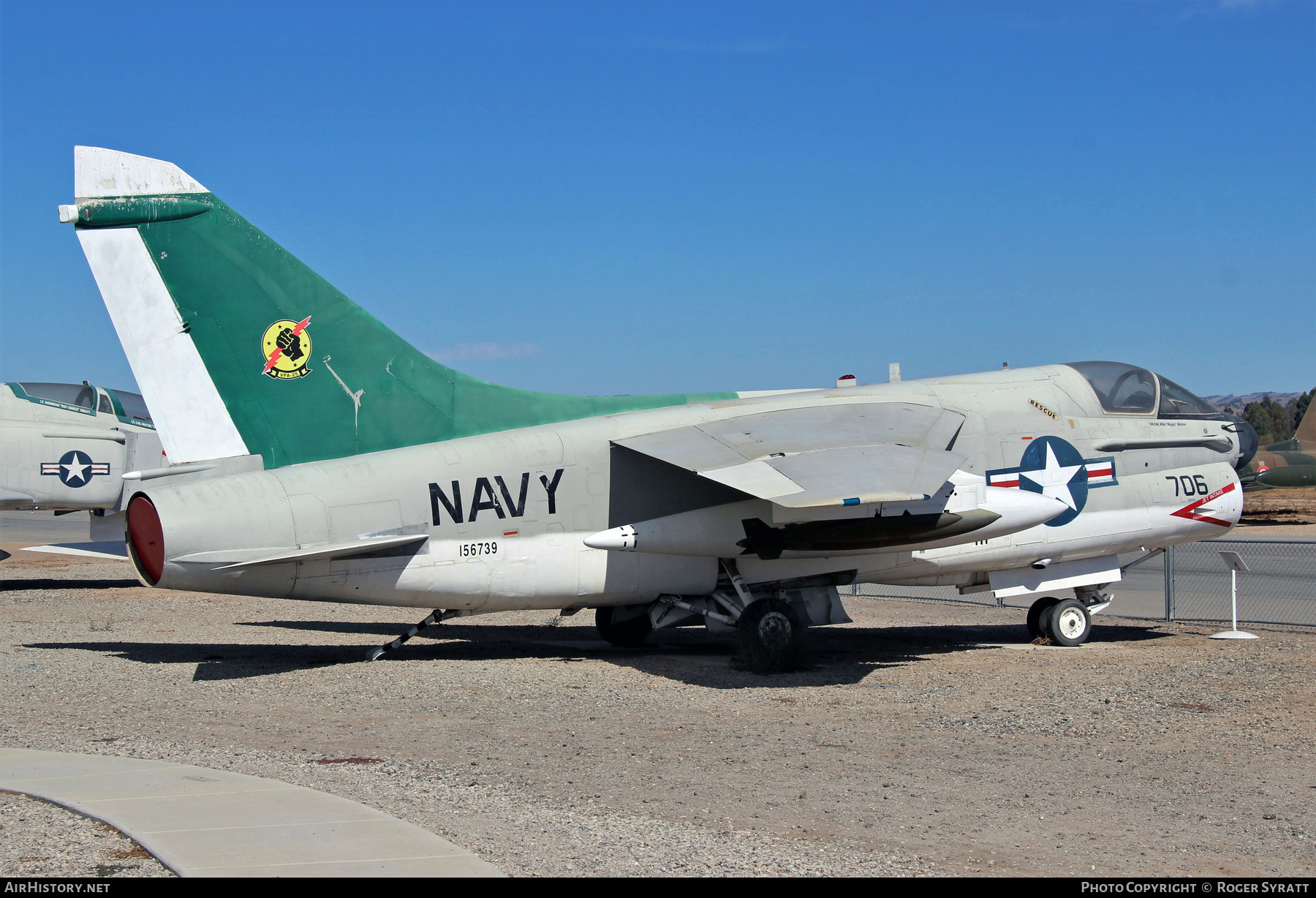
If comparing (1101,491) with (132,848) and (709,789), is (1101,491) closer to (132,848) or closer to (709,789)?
(709,789)

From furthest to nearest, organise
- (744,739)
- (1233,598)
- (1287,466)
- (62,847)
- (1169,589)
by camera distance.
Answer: (1287,466), (1169,589), (1233,598), (744,739), (62,847)

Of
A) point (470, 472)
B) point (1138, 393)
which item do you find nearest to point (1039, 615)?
point (1138, 393)

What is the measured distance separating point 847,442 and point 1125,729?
12.3 ft

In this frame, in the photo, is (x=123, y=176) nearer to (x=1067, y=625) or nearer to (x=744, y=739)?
(x=744, y=739)

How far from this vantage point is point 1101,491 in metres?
13.4

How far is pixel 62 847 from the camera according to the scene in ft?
17.0

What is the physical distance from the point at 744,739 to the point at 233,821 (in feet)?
13.2

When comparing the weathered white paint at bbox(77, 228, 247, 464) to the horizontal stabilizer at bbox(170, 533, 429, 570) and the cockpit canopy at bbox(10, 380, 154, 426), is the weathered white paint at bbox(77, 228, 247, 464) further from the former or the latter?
the cockpit canopy at bbox(10, 380, 154, 426)

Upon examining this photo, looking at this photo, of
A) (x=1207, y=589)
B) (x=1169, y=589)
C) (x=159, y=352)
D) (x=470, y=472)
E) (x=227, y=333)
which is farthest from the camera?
(x=1207, y=589)

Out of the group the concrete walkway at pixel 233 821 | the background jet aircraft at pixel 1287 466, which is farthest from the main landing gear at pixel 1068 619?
the background jet aircraft at pixel 1287 466

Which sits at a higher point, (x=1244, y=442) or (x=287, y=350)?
(x=287, y=350)

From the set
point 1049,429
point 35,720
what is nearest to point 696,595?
point 1049,429

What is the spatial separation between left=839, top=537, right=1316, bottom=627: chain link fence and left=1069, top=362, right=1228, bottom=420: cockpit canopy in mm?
2052

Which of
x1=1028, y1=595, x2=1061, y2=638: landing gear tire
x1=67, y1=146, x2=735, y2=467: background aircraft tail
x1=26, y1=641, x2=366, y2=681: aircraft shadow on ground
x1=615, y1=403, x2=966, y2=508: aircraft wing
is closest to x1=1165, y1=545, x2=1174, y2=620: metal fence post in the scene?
x1=1028, y1=595, x2=1061, y2=638: landing gear tire
